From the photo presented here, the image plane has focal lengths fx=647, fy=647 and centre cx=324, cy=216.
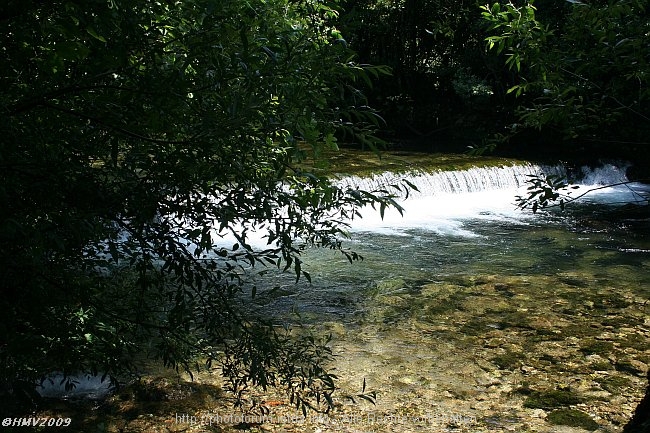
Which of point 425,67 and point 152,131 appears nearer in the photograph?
point 152,131

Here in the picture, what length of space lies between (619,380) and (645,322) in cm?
153

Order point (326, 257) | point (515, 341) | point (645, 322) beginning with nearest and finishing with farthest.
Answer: point (515, 341) → point (645, 322) → point (326, 257)

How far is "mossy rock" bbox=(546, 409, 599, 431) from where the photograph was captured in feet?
14.9

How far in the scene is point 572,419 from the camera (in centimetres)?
460

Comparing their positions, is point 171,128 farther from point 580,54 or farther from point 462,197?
point 462,197

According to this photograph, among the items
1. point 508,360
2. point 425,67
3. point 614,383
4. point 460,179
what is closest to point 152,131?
point 508,360

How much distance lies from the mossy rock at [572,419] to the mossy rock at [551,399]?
92 mm

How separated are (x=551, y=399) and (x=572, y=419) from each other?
0.29 meters

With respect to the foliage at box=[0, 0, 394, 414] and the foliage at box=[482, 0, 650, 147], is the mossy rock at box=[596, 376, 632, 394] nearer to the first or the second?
the foliage at box=[482, 0, 650, 147]

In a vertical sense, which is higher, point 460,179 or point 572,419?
point 460,179

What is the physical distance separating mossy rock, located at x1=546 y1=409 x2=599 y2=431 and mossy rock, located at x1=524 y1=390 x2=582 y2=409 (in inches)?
3.6

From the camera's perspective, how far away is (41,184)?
211 centimetres

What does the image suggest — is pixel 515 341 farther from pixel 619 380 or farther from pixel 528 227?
pixel 528 227

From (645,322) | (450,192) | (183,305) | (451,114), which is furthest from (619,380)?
(451,114)
